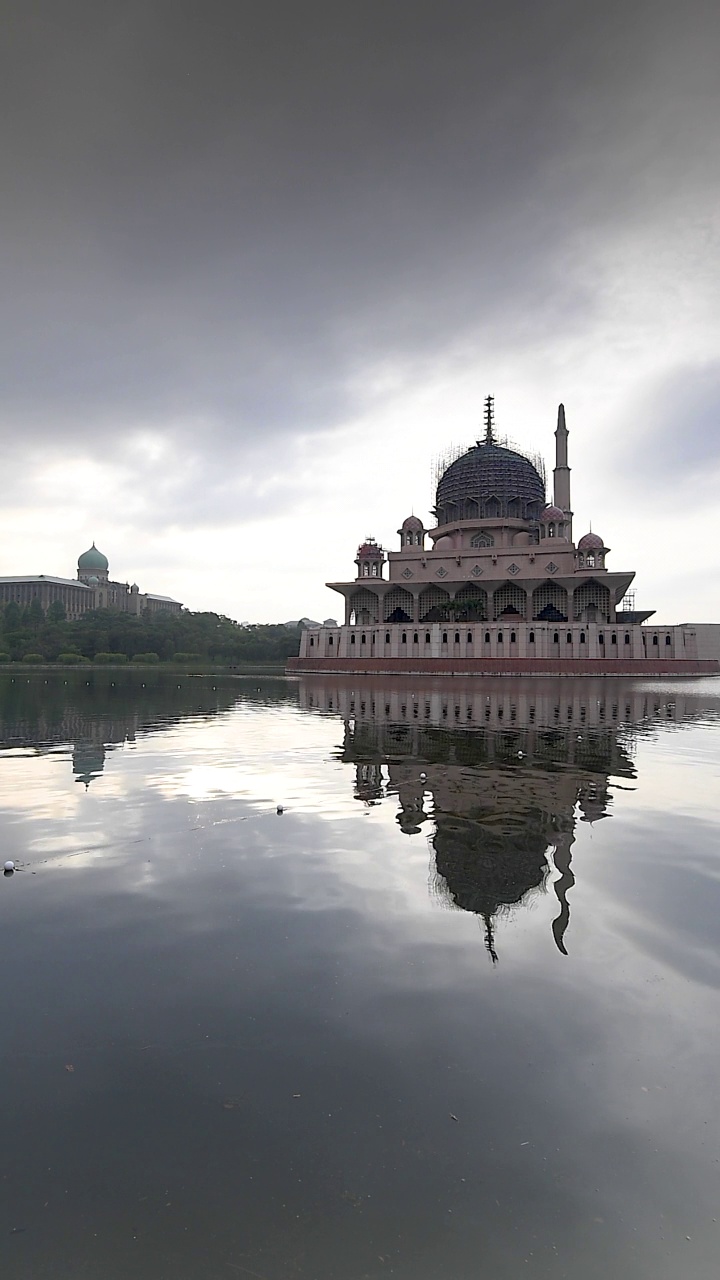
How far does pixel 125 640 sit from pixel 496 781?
11638 centimetres

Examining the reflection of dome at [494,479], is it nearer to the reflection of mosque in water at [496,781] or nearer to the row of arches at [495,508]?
the row of arches at [495,508]

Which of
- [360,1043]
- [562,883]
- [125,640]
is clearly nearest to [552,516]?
[125,640]

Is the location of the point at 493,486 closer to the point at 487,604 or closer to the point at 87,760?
the point at 487,604

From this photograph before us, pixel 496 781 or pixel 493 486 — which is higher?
pixel 493 486

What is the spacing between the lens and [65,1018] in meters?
5.38

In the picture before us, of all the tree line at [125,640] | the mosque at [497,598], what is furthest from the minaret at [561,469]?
the tree line at [125,640]

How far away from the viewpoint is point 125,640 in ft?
403

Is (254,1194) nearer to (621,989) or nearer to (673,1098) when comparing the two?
(673,1098)

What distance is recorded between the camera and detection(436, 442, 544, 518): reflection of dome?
10131cm

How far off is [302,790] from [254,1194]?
10634 millimetres

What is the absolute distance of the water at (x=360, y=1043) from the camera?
3.51 metres

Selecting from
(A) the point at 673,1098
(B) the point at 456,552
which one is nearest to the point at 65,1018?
Result: (A) the point at 673,1098

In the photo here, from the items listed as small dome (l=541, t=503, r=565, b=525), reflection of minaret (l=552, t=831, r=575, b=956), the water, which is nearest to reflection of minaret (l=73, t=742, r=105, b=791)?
the water

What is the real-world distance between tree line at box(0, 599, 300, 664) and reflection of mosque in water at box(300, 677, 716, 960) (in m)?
94.5
